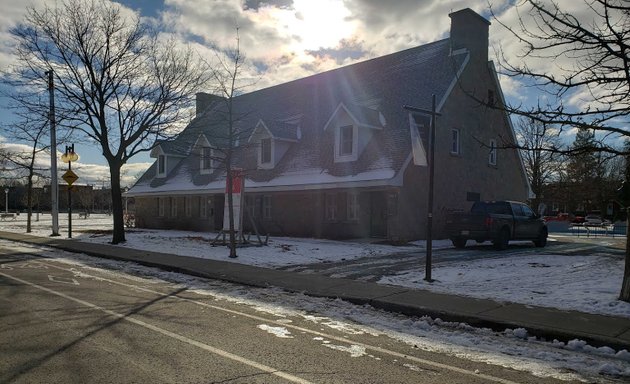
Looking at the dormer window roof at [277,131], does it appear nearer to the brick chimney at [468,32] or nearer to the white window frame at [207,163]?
the white window frame at [207,163]

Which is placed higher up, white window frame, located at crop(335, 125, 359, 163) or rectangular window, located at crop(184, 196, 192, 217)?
white window frame, located at crop(335, 125, 359, 163)

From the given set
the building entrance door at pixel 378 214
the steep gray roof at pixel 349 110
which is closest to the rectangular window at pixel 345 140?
the steep gray roof at pixel 349 110

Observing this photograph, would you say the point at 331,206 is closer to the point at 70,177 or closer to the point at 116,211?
the point at 116,211

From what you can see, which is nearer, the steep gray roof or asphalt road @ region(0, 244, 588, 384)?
asphalt road @ region(0, 244, 588, 384)

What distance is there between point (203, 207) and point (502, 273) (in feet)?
70.4

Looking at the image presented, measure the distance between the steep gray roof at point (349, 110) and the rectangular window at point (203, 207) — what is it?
1.09m

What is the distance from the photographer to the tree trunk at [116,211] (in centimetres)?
2072

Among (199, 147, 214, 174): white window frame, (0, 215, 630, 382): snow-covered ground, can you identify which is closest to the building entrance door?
(0, 215, 630, 382): snow-covered ground

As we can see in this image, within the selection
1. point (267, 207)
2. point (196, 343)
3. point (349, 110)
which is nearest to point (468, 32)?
point (349, 110)

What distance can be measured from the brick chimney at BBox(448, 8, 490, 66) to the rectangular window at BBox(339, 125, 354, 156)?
6.65 m

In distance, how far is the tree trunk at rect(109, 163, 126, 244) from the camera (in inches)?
816

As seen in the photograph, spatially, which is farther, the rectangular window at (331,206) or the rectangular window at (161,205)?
the rectangular window at (161,205)

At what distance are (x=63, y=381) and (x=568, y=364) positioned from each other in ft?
17.5

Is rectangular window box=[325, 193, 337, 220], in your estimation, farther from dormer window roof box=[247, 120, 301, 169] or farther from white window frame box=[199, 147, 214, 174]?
white window frame box=[199, 147, 214, 174]
